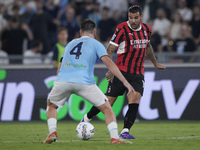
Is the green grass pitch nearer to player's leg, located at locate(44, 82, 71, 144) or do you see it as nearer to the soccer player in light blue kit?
player's leg, located at locate(44, 82, 71, 144)

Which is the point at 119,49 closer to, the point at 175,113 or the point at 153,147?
the point at 153,147

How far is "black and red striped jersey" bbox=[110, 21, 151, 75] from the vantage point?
9586 millimetres

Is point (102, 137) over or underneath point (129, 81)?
underneath

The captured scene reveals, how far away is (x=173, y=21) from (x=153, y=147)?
10.8 meters

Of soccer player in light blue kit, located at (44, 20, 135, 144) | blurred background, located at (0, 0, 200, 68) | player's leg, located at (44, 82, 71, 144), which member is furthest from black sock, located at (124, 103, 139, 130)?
blurred background, located at (0, 0, 200, 68)

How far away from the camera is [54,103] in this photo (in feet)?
27.0

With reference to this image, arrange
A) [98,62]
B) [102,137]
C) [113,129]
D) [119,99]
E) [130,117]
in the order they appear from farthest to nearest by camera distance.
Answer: [98,62], [119,99], [102,137], [130,117], [113,129]

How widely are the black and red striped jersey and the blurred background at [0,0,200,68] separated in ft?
22.2

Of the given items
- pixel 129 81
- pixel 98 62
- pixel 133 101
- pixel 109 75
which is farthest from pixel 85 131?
pixel 98 62

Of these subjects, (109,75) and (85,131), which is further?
(109,75)

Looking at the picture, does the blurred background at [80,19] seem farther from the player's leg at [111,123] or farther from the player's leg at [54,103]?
the player's leg at [111,123]

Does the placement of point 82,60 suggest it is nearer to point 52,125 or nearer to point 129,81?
point 52,125

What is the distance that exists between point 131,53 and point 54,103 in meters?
2.11

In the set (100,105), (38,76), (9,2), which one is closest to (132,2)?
(9,2)
